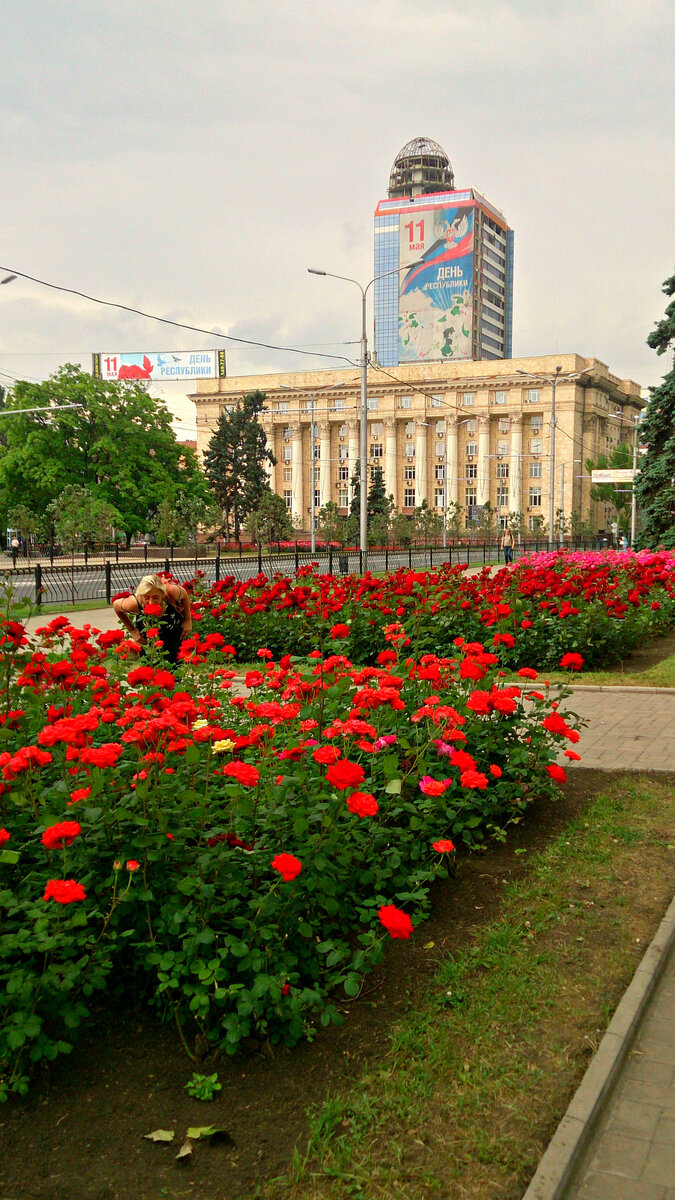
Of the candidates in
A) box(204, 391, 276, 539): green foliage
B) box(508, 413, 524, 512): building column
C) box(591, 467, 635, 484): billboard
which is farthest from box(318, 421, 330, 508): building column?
box(591, 467, 635, 484): billboard

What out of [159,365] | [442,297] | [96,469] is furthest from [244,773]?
[442,297]

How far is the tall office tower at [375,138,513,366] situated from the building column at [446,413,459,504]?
77.2ft

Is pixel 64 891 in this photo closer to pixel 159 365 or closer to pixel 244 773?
pixel 244 773

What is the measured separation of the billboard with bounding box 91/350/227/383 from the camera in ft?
303

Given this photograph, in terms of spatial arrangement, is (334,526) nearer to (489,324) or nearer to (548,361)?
(548,361)

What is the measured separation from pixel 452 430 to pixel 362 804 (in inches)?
4107

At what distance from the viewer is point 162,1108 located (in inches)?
107

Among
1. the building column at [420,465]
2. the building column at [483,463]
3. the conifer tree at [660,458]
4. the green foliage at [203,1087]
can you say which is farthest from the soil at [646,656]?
the building column at [420,465]

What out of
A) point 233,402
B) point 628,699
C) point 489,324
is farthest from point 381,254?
point 628,699

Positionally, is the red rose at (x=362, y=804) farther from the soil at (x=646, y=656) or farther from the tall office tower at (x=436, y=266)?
the tall office tower at (x=436, y=266)

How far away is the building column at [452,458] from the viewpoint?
10456 cm

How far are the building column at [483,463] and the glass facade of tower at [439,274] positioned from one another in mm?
33354

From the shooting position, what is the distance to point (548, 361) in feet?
321

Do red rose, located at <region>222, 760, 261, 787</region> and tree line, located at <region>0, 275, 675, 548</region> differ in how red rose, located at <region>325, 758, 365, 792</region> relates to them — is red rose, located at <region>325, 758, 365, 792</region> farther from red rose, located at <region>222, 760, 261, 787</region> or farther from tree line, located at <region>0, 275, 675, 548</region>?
tree line, located at <region>0, 275, 675, 548</region>
